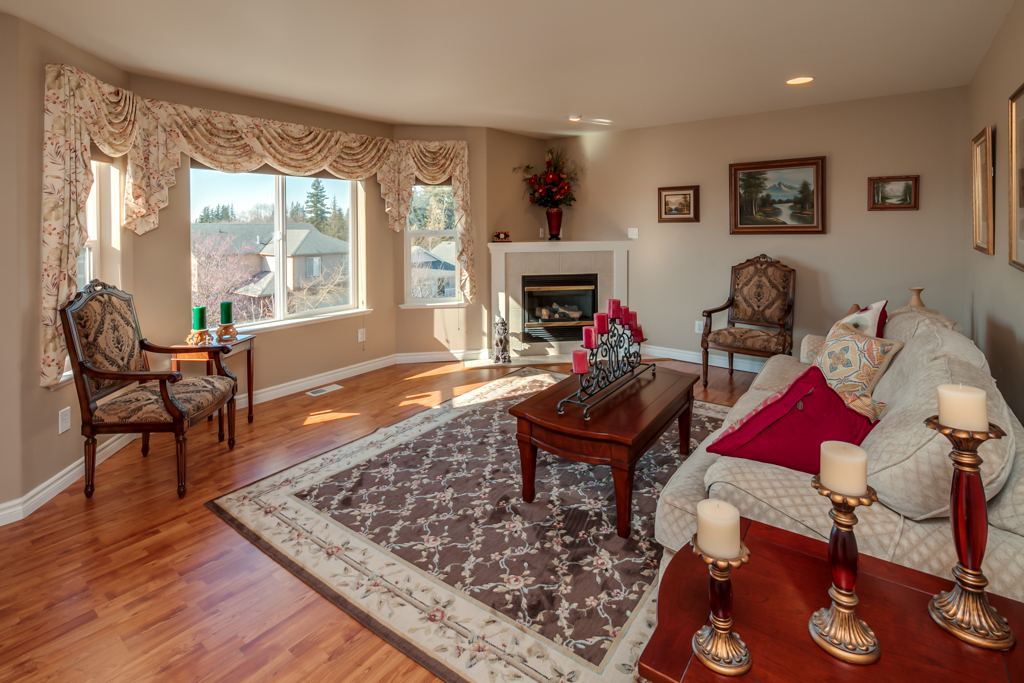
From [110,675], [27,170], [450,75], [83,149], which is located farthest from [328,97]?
[110,675]

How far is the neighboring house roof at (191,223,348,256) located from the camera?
4.34 m

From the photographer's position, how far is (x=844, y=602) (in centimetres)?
98

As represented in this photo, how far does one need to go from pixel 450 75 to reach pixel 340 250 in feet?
7.01

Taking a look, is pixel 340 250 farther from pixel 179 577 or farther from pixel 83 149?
pixel 179 577

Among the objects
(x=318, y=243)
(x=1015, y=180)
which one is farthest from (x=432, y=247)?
(x=1015, y=180)

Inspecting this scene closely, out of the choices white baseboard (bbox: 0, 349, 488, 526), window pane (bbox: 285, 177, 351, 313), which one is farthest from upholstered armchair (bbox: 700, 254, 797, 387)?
window pane (bbox: 285, 177, 351, 313)

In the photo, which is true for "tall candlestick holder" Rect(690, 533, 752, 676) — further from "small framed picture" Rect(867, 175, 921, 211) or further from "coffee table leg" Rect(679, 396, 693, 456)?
"small framed picture" Rect(867, 175, 921, 211)

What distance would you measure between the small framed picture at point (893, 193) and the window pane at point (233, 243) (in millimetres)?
5132

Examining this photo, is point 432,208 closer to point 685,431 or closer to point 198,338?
point 198,338

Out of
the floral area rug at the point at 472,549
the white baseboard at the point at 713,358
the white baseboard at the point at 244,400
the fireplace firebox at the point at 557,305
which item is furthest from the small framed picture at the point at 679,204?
the floral area rug at the point at 472,549

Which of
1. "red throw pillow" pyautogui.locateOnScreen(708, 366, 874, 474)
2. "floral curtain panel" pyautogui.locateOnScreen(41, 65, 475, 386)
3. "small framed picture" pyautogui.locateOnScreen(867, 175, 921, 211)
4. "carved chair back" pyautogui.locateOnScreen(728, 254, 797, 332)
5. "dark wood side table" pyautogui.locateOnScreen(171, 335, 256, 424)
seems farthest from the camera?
"carved chair back" pyautogui.locateOnScreen(728, 254, 797, 332)

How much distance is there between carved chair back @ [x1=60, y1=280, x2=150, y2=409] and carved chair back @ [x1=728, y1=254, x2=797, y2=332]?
481 centimetres

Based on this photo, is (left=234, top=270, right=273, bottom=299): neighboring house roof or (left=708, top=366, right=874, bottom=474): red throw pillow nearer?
(left=708, top=366, right=874, bottom=474): red throw pillow

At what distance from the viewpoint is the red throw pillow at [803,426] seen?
1.73 m
